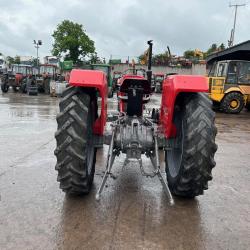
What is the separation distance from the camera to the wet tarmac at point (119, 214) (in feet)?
11.0

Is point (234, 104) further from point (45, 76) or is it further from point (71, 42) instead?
point (71, 42)

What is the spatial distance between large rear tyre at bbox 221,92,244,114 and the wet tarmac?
11.1 m

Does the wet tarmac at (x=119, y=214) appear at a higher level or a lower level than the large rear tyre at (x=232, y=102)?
lower

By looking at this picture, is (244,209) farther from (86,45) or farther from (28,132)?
(86,45)

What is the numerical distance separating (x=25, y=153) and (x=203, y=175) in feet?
12.6

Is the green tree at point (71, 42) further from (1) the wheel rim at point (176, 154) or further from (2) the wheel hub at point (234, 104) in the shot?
(1) the wheel rim at point (176, 154)

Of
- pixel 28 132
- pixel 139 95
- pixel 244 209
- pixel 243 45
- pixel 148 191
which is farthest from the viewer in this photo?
pixel 243 45

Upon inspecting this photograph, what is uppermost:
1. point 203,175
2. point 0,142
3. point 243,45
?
point 243,45

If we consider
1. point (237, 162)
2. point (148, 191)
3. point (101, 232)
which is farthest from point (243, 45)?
point (101, 232)

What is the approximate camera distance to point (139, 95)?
5.39 meters

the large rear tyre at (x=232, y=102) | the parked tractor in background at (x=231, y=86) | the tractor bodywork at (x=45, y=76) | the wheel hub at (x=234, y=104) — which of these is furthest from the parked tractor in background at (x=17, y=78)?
the wheel hub at (x=234, y=104)

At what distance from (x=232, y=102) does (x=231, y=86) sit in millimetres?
759

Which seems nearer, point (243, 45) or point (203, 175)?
point (203, 175)

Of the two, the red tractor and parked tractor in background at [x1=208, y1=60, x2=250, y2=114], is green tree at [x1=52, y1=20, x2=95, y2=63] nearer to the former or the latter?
parked tractor in background at [x1=208, y1=60, x2=250, y2=114]
